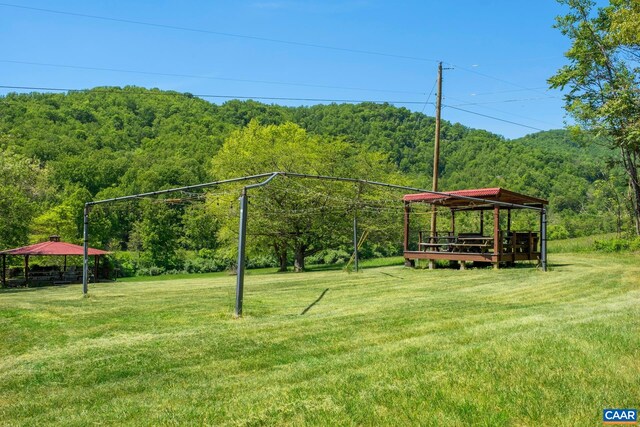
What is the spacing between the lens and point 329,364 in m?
6.57

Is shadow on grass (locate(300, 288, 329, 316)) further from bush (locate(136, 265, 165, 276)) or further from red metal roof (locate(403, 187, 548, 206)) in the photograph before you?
bush (locate(136, 265, 165, 276))

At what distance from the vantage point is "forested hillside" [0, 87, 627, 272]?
6600 centimetres

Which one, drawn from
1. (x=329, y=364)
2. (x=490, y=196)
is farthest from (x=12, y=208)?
(x=329, y=364)

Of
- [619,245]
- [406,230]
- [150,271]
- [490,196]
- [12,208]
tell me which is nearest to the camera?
[490,196]

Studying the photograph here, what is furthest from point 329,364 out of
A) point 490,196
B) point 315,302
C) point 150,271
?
point 150,271

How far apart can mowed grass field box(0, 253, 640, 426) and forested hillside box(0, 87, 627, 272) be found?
154 ft

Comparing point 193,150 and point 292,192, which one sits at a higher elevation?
point 193,150

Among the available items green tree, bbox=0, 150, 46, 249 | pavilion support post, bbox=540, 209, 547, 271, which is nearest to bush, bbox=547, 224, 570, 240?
pavilion support post, bbox=540, 209, 547, 271

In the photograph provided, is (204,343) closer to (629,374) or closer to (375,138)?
(629,374)

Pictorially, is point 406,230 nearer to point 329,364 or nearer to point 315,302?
point 315,302

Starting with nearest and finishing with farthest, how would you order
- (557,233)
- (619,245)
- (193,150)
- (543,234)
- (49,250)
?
(543,234) < (619,245) < (49,250) < (557,233) < (193,150)

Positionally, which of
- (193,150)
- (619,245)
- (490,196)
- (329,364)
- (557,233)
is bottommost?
(329,364)

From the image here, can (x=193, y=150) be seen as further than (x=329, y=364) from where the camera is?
Yes

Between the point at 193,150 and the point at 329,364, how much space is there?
7271 cm
